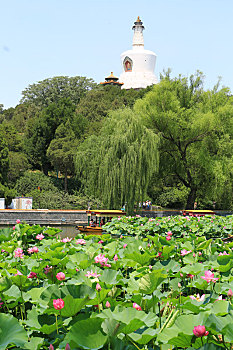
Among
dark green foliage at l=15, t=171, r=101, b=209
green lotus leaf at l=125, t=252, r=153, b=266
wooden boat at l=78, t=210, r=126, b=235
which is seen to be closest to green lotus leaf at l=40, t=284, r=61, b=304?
green lotus leaf at l=125, t=252, r=153, b=266

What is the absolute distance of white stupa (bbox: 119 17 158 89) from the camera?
49.6 m

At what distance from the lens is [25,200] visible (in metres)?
21.5

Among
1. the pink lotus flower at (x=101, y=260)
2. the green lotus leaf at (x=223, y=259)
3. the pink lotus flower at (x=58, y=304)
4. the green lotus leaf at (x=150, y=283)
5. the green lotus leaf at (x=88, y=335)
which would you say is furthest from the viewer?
the green lotus leaf at (x=223, y=259)

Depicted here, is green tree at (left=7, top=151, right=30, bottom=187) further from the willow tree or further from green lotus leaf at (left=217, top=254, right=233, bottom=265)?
green lotus leaf at (left=217, top=254, right=233, bottom=265)

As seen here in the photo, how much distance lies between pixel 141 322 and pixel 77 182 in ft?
82.3

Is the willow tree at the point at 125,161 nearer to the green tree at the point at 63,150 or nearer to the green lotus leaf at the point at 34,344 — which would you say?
the green tree at the point at 63,150

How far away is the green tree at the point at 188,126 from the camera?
18562 millimetres

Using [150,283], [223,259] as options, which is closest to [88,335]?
[150,283]

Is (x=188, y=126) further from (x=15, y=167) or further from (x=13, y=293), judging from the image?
(x=13, y=293)

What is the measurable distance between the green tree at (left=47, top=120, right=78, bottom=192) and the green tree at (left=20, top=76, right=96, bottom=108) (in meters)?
14.1

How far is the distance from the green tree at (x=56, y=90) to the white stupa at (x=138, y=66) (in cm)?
780

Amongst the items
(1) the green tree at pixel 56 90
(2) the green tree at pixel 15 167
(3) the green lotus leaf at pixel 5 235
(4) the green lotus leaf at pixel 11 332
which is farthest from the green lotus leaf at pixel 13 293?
(1) the green tree at pixel 56 90

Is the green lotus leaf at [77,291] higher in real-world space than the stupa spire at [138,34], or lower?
lower

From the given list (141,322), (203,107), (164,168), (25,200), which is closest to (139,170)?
(164,168)
